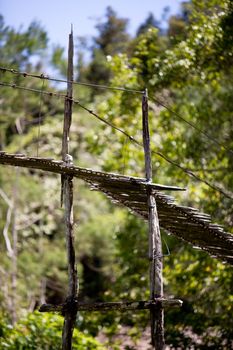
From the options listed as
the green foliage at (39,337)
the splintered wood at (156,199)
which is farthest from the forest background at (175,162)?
the splintered wood at (156,199)

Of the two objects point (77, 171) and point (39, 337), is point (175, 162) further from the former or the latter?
point (77, 171)

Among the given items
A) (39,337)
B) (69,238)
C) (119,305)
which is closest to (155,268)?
(119,305)

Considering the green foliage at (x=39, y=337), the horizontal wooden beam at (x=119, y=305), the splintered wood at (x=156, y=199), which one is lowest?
the green foliage at (x=39, y=337)

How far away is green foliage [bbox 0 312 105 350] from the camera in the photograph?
20.4 feet

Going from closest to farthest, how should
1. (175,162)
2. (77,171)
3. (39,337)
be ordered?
(77,171) < (39,337) < (175,162)

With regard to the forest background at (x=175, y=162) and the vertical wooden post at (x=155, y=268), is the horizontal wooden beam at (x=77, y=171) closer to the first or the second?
the vertical wooden post at (x=155, y=268)

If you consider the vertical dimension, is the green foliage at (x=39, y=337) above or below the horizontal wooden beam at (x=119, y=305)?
below

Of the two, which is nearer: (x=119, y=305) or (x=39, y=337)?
(x=119, y=305)

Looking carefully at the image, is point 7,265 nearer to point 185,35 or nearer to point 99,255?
point 99,255

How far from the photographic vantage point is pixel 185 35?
27.6 feet

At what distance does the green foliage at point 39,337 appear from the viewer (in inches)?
245

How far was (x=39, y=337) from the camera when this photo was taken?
6.49m

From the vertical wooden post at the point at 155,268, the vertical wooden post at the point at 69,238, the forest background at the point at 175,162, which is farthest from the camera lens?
the forest background at the point at 175,162

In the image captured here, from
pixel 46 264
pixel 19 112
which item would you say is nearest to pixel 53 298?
pixel 46 264
